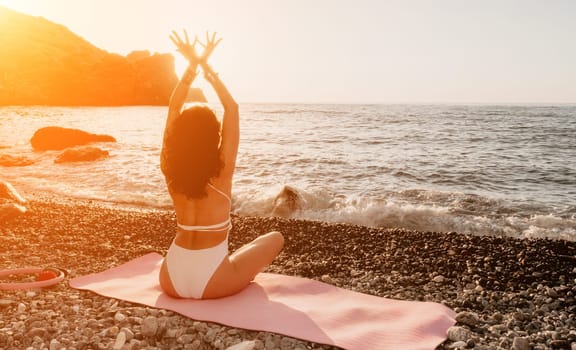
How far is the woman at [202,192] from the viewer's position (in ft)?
15.3

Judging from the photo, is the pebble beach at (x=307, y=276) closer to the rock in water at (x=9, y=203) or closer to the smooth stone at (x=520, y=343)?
the smooth stone at (x=520, y=343)

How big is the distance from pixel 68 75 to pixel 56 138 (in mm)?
89666

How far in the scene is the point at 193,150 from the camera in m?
4.64

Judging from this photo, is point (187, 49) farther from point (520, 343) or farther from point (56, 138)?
point (56, 138)

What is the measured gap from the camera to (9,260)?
7207 mm

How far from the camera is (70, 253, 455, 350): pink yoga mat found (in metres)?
4.49

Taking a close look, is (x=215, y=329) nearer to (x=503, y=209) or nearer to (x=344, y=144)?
(x=503, y=209)

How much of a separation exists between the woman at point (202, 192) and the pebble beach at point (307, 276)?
48 centimetres

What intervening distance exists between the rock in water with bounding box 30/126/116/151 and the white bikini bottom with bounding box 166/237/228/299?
77.7 ft

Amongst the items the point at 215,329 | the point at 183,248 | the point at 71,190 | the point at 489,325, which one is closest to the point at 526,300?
the point at 489,325

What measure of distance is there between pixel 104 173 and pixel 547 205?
49.7ft

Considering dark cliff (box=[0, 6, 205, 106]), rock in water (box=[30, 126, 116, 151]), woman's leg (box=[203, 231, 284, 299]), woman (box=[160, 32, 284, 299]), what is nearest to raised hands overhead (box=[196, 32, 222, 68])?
woman (box=[160, 32, 284, 299])

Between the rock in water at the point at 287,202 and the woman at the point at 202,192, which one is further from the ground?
the woman at the point at 202,192

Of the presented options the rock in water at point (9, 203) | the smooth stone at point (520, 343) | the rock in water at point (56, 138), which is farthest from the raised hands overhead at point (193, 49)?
the rock in water at point (56, 138)
